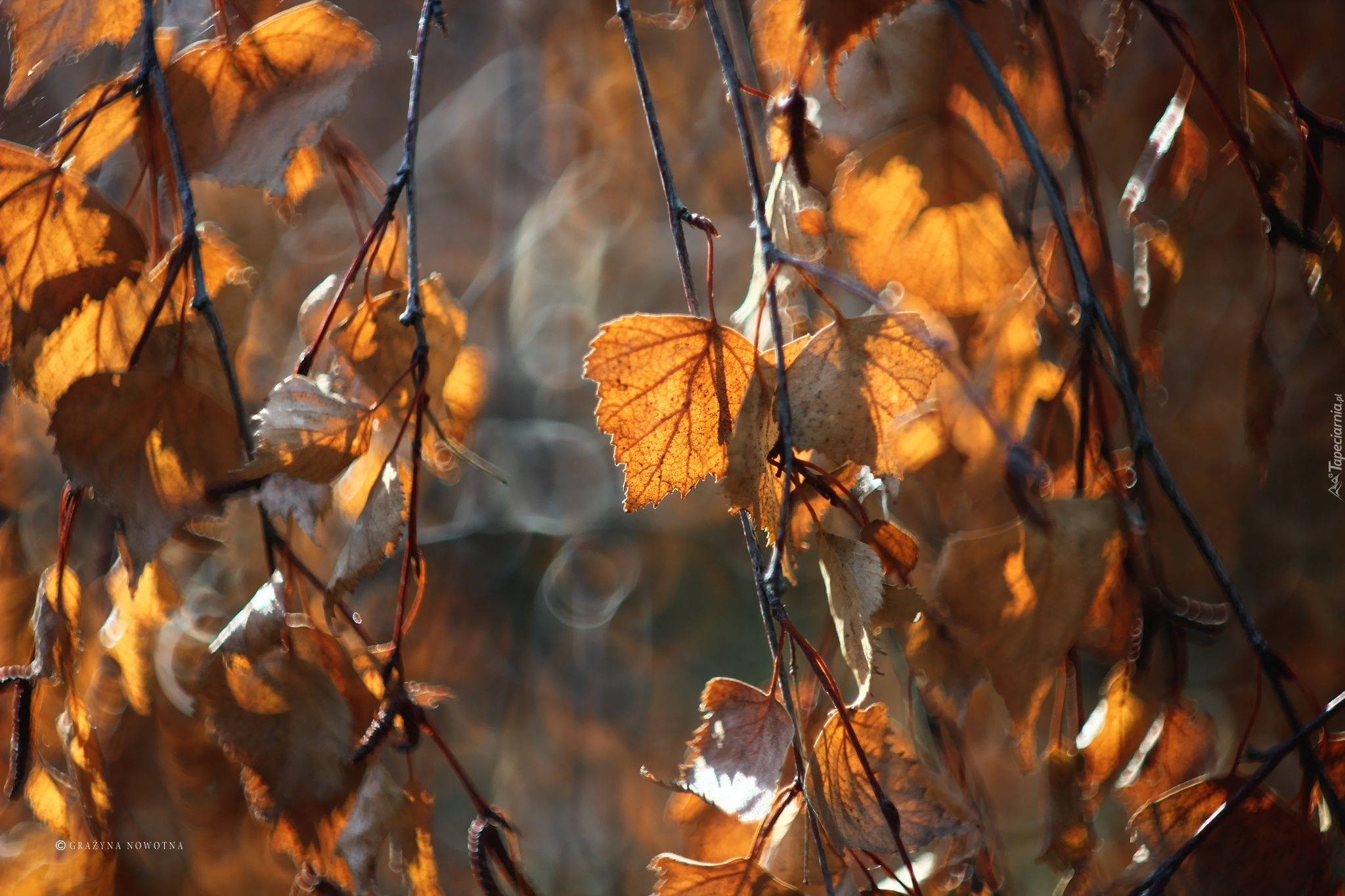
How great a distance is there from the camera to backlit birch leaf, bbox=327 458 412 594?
13.4 inches

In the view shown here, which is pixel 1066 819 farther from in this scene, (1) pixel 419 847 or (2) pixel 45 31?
(2) pixel 45 31

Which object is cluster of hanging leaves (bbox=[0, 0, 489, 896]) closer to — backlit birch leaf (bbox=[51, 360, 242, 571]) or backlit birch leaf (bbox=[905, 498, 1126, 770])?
backlit birch leaf (bbox=[51, 360, 242, 571])

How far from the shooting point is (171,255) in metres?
0.39

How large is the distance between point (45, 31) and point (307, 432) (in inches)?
10.1

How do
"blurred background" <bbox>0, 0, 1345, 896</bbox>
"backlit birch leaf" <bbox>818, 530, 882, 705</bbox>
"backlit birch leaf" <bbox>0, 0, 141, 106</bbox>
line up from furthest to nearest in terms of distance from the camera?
"blurred background" <bbox>0, 0, 1345, 896</bbox> → "backlit birch leaf" <bbox>0, 0, 141, 106</bbox> → "backlit birch leaf" <bbox>818, 530, 882, 705</bbox>

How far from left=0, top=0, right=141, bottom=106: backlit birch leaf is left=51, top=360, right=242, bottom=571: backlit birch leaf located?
0.15 m

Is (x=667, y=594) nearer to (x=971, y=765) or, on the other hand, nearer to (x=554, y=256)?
(x=554, y=256)

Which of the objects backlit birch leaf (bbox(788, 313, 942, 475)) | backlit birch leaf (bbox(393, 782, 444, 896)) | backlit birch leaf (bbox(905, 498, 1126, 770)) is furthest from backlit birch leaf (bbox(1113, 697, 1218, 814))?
backlit birch leaf (bbox(393, 782, 444, 896))

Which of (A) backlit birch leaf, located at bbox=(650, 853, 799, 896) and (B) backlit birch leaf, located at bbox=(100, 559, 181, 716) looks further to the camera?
(B) backlit birch leaf, located at bbox=(100, 559, 181, 716)

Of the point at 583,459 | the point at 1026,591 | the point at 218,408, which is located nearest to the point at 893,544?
the point at 1026,591

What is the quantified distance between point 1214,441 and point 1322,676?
41cm

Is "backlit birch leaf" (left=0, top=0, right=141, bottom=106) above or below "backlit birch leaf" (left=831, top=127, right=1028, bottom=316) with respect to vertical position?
above

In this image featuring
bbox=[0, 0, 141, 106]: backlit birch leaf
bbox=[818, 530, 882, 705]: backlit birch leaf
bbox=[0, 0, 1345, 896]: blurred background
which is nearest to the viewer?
bbox=[818, 530, 882, 705]: backlit birch leaf

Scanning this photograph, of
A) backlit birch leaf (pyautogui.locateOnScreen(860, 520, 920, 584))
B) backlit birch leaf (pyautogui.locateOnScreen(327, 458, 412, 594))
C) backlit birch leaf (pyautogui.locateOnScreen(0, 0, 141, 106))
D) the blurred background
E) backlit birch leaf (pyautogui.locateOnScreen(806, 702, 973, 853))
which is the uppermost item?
backlit birch leaf (pyautogui.locateOnScreen(0, 0, 141, 106))
